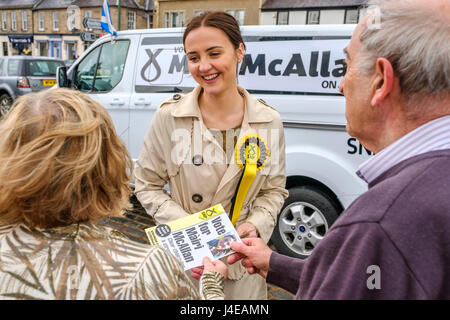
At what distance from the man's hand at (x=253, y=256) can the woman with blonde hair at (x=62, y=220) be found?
0.61 meters

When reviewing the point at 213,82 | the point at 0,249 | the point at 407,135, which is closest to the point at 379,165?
the point at 407,135

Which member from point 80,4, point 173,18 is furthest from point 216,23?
point 80,4

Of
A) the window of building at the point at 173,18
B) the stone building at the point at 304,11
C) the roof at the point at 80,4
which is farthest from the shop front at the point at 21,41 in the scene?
the stone building at the point at 304,11

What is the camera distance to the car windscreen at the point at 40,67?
513 inches

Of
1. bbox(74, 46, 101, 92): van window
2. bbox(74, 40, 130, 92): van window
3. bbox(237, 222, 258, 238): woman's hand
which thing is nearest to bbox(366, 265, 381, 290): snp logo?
bbox(237, 222, 258, 238): woman's hand

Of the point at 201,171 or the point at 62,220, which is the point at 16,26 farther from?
the point at 62,220

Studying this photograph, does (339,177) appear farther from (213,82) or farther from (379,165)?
(379,165)

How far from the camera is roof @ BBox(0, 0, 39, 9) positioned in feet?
154

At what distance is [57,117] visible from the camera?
1050 mm

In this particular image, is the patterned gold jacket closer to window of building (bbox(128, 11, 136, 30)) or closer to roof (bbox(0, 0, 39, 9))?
window of building (bbox(128, 11, 136, 30))

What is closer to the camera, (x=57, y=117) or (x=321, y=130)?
(x=57, y=117)

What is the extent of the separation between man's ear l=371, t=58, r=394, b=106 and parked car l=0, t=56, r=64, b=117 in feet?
43.6

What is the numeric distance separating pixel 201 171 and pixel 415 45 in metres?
1.21

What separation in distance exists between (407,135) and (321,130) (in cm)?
252
